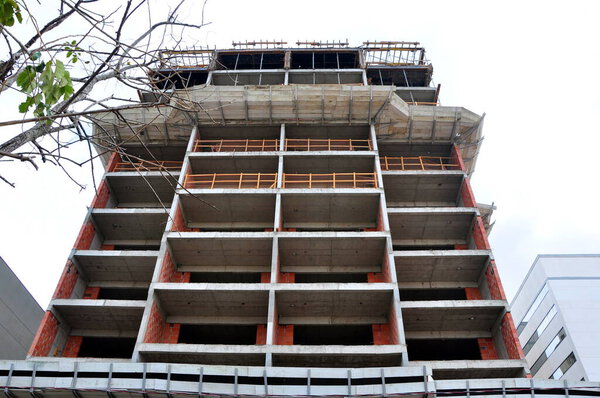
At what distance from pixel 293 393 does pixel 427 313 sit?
7237mm

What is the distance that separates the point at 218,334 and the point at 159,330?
9.25ft

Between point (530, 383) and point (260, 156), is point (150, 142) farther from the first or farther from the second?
point (530, 383)

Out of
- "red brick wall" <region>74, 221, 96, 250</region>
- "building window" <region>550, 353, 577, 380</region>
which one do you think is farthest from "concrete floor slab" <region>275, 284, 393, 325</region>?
"building window" <region>550, 353, 577, 380</region>

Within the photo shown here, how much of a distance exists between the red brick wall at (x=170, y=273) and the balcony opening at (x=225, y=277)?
1.46 feet

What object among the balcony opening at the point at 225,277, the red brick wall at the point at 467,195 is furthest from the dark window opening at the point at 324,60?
the balcony opening at the point at 225,277

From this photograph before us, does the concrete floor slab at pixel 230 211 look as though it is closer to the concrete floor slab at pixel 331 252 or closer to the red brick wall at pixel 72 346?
the concrete floor slab at pixel 331 252

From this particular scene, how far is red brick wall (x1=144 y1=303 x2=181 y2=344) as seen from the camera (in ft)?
57.1

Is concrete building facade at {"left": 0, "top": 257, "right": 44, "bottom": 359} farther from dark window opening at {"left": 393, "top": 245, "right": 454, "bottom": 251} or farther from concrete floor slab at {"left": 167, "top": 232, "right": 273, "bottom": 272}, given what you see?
dark window opening at {"left": 393, "top": 245, "right": 454, "bottom": 251}

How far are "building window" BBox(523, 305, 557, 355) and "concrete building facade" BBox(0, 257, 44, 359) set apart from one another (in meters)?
34.2

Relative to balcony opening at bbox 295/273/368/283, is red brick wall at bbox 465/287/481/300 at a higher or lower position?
lower

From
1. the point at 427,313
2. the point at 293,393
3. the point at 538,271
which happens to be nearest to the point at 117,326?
the point at 293,393

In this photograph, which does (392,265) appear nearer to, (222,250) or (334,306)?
(334,306)

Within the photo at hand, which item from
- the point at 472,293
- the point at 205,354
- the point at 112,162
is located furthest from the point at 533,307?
the point at 112,162

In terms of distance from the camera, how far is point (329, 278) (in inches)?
842
